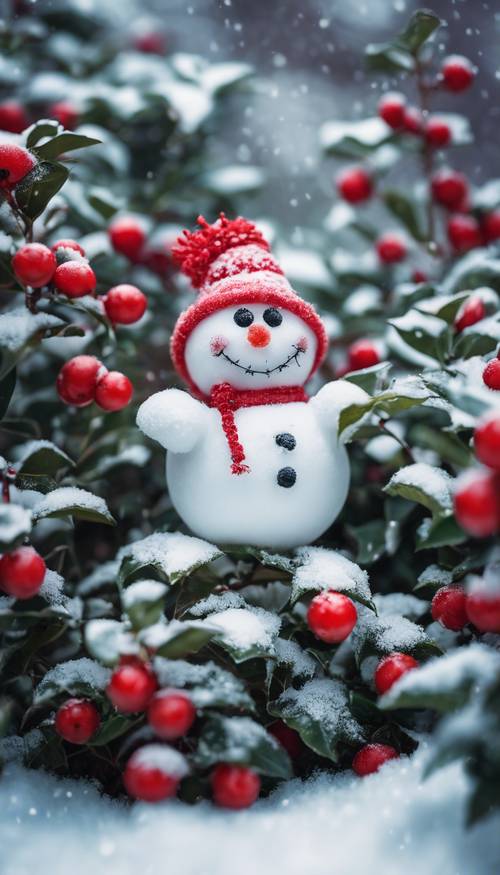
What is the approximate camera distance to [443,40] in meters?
1.78

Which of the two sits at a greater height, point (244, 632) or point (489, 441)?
point (489, 441)

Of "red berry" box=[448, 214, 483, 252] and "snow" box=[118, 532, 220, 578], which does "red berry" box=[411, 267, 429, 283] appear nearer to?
"red berry" box=[448, 214, 483, 252]

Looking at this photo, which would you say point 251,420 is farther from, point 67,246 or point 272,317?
point 67,246

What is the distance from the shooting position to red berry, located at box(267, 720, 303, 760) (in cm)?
91

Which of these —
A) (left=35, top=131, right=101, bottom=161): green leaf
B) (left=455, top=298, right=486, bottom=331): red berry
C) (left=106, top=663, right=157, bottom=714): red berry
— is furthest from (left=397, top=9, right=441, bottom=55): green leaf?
(left=106, top=663, right=157, bottom=714): red berry

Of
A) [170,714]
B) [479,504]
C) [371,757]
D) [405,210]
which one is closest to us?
[479,504]

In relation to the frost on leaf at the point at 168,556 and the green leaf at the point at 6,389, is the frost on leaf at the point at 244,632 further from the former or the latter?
the green leaf at the point at 6,389

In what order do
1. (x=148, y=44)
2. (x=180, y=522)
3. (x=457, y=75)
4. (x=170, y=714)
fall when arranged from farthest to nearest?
(x=148, y=44), (x=457, y=75), (x=180, y=522), (x=170, y=714)

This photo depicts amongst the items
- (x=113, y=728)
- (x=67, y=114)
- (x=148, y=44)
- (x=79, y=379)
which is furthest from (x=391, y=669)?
(x=148, y=44)

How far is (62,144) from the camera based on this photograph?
97cm

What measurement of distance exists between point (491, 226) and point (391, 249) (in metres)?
0.20

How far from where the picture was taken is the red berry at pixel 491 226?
1.51 m

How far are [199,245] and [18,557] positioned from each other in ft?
1.56

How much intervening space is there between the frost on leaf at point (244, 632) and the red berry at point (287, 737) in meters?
0.11
